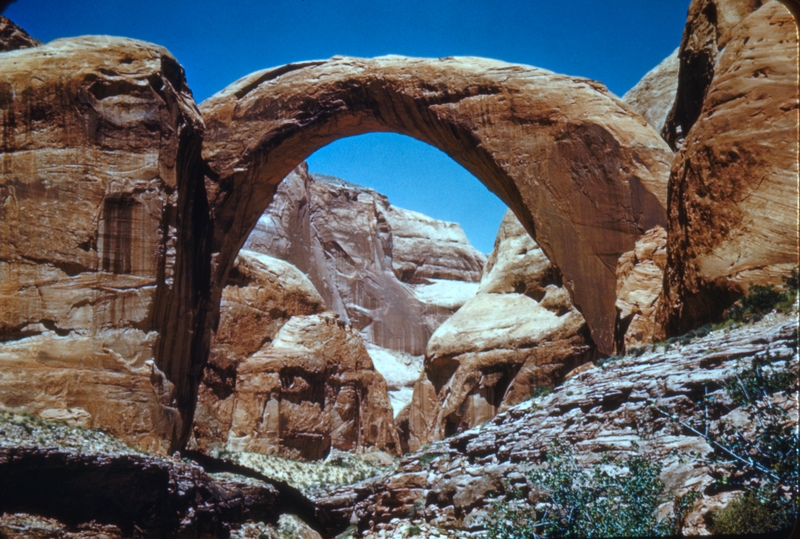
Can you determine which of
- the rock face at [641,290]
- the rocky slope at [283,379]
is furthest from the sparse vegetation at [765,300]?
the rocky slope at [283,379]

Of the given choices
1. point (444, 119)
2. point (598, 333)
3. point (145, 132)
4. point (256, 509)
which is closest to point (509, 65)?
point (444, 119)

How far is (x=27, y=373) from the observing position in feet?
52.9

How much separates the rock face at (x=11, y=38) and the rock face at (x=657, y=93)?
19.7 m

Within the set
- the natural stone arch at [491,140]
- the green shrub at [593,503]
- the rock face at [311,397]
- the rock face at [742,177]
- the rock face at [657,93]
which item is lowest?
the green shrub at [593,503]

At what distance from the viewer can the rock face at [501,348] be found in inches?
1038

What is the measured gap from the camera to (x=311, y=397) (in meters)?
29.6

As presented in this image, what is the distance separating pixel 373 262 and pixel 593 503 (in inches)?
1839

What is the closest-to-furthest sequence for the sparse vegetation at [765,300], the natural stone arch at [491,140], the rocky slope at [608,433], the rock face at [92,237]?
the rocky slope at [608,433] → the sparse vegetation at [765,300] → the rock face at [92,237] → the natural stone arch at [491,140]

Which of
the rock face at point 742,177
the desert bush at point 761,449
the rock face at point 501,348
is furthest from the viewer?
the rock face at point 501,348

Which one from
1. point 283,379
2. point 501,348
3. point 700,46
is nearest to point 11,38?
point 283,379

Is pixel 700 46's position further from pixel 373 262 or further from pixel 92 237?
pixel 373 262

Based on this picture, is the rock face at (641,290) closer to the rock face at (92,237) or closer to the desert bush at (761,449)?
the desert bush at (761,449)

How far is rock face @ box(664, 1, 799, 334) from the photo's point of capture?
1180 cm

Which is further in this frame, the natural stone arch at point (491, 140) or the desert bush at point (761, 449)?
the natural stone arch at point (491, 140)
